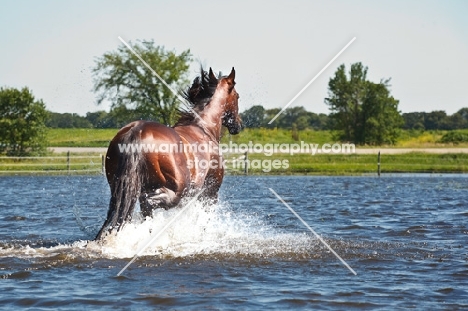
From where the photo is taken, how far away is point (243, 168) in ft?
94.8

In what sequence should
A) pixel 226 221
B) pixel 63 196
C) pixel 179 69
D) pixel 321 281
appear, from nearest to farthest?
pixel 321 281 → pixel 226 221 → pixel 63 196 → pixel 179 69

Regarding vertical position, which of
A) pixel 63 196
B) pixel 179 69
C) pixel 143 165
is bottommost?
pixel 63 196

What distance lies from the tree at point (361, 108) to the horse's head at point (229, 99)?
1453 inches

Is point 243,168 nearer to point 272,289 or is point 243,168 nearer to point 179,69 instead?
point 179,69

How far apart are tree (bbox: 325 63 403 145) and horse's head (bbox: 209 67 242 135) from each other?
36.9 metres

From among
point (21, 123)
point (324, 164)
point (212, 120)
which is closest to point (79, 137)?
point (21, 123)

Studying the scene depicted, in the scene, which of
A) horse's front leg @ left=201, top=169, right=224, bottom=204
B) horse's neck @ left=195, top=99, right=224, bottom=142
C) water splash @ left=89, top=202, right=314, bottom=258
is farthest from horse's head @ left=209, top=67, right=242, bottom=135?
water splash @ left=89, top=202, right=314, bottom=258

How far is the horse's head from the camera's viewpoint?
32.3ft

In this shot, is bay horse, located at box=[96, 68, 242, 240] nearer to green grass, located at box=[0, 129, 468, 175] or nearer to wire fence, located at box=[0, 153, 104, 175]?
wire fence, located at box=[0, 153, 104, 175]

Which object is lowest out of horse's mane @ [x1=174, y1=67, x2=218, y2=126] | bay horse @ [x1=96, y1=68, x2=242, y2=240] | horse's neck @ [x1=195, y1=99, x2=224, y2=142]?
bay horse @ [x1=96, y1=68, x2=242, y2=240]

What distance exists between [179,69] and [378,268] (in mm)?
31204

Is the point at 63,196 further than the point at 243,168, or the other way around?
the point at 243,168

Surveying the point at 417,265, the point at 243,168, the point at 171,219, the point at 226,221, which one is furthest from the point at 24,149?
the point at 417,265

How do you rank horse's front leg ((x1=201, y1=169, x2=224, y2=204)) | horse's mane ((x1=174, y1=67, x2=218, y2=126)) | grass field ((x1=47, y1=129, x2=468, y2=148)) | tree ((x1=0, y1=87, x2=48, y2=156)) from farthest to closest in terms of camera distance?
grass field ((x1=47, y1=129, x2=468, y2=148)) → tree ((x1=0, y1=87, x2=48, y2=156)) → horse's mane ((x1=174, y1=67, x2=218, y2=126)) → horse's front leg ((x1=201, y1=169, x2=224, y2=204))
